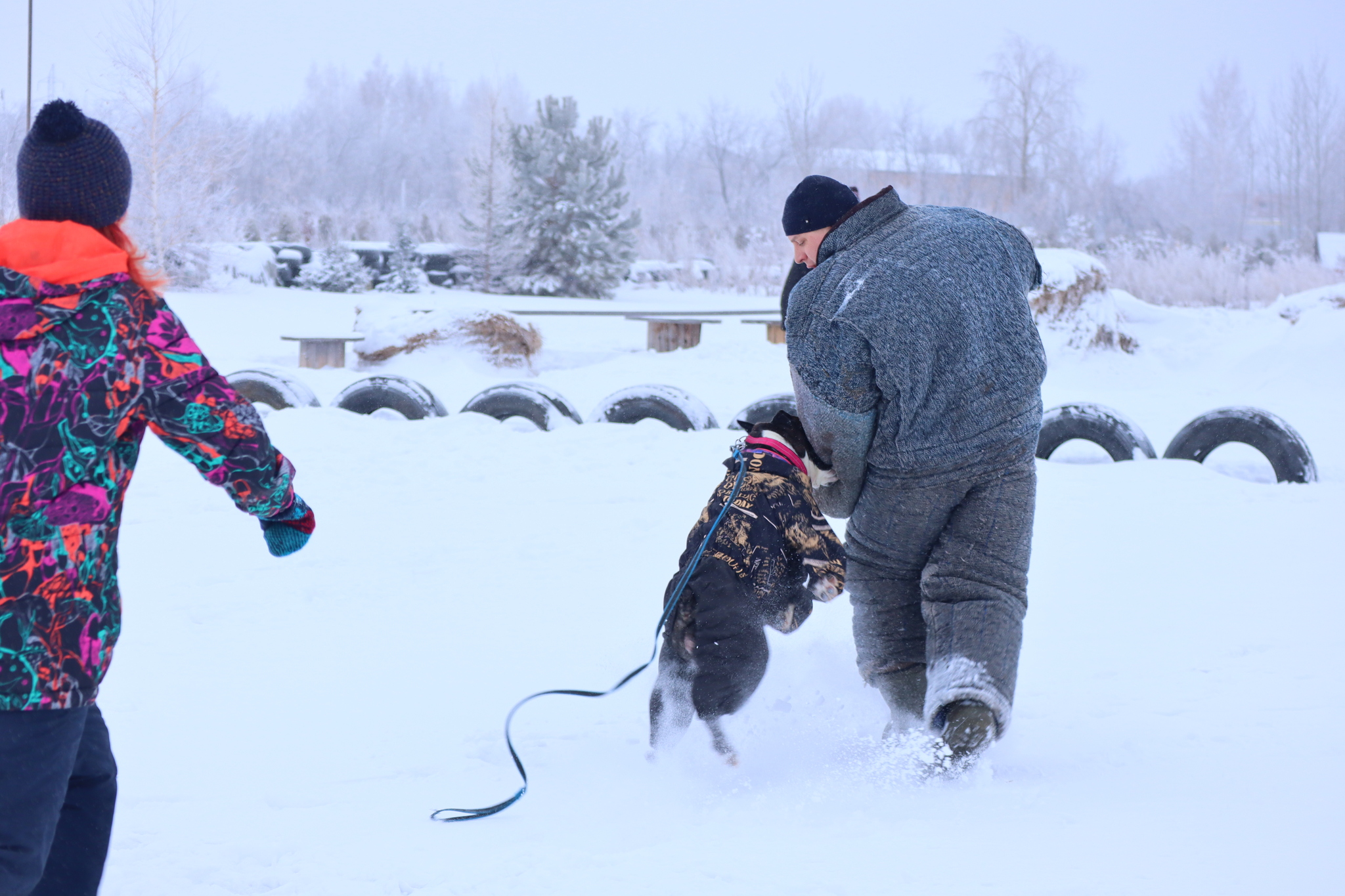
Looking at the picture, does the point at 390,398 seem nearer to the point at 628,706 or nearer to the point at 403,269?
the point at 628,706

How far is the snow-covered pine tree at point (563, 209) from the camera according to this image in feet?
80.7

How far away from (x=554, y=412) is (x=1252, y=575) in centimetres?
471

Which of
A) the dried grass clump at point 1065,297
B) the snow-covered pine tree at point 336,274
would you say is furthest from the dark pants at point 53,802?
the snow-covered pine tree at point 336,274

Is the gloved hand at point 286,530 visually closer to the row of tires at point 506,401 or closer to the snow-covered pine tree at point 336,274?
the row of tires at point 506,401

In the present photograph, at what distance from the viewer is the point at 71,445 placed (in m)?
1.68

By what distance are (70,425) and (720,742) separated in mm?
1789

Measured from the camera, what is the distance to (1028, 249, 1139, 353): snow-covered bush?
12.2m

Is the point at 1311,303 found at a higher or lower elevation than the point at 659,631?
higher

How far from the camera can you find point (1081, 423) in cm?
662

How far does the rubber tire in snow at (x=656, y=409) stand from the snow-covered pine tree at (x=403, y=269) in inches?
712

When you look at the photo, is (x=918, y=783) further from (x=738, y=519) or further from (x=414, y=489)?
(x=414, y=489)

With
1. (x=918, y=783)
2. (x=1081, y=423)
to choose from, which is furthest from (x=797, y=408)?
(x=1081, y=423)

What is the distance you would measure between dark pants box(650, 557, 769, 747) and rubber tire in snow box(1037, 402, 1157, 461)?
174 inches

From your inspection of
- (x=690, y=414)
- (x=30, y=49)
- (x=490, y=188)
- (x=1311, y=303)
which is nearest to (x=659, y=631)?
(x=690, y=414)
